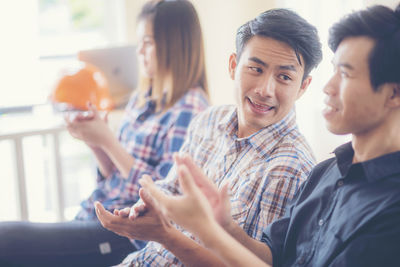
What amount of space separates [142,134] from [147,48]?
328mm

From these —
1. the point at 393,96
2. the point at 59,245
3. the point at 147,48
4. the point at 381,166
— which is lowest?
the point at 59,245

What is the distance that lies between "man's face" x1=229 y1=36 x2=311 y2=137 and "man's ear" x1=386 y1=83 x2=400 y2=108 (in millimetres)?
327

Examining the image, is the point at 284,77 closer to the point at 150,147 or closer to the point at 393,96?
the point at 393,96

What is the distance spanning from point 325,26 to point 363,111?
1.06 metres

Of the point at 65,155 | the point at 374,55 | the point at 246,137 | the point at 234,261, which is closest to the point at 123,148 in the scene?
the point at 246,137

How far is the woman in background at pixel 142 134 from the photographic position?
1395mm

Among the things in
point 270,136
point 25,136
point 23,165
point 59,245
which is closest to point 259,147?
point 270,136

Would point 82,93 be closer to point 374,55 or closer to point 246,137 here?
point 246,137

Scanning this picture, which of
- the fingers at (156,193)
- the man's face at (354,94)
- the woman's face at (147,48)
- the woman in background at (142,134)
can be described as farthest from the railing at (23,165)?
Answer: the man's face at (354,94)

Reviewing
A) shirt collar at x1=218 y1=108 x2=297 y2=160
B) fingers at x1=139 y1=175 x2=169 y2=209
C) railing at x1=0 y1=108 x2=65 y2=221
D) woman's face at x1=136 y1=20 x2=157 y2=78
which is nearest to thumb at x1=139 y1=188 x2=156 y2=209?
fingers at x1=139 y1=175 x2=169 y2=209

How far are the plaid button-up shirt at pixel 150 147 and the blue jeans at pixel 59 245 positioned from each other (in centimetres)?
15

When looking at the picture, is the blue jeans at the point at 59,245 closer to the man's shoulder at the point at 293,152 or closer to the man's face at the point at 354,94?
the man's shoulder at the point at 293,152

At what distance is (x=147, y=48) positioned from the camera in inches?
67.4

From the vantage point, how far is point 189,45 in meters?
1.67
